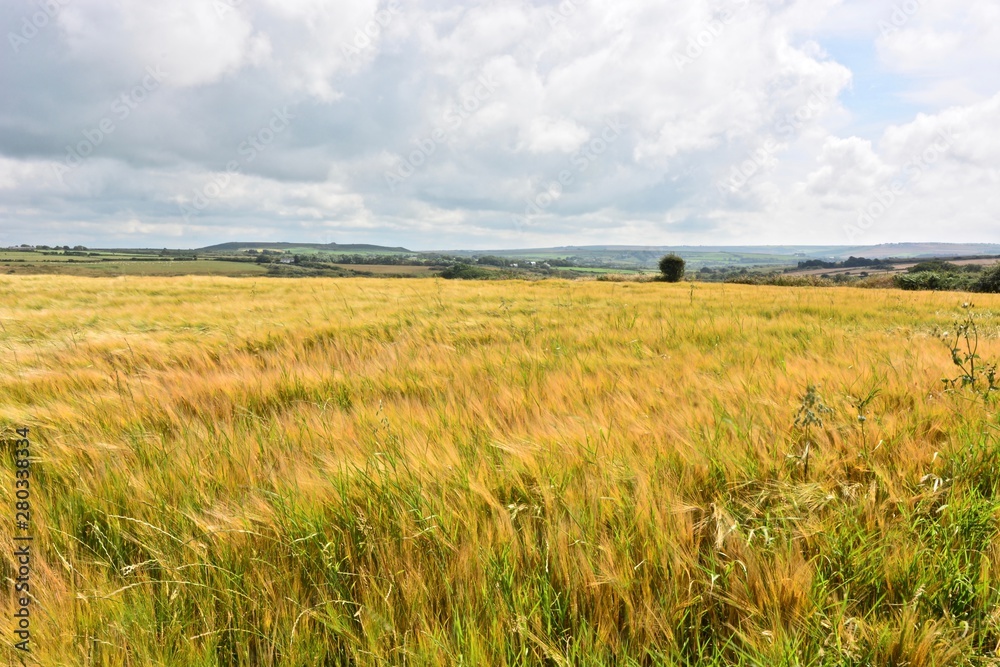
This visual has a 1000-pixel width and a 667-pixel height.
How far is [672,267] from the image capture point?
1924 inches

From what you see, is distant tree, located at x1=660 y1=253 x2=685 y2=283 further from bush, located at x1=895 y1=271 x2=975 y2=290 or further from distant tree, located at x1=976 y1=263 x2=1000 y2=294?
distant tree, located at x1=976 y1=263 x2=1000 y2=294

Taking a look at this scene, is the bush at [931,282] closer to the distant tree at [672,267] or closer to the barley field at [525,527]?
the distant tree at [672,267]

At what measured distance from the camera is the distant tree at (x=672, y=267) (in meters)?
48.2

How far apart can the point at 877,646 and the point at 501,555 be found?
93 cm

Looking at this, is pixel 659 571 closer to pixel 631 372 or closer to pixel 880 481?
pixel 880 481

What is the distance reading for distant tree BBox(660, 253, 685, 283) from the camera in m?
48.2

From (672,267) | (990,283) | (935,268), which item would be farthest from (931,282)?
(935,268)

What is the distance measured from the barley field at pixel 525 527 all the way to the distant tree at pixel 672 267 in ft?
161

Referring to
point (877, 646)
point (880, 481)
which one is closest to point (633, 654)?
point (877, 646)

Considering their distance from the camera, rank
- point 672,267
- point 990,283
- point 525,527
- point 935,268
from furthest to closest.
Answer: point 935,268 < point 672,267 < point 990,283 < point 525,527

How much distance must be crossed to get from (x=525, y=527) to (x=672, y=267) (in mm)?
52090

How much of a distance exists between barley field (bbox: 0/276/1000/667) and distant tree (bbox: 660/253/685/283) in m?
49.0

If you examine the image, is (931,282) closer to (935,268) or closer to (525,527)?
(935,268)

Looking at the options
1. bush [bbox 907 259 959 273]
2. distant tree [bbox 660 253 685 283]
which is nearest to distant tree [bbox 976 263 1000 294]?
bush [bbox 907 259 959 273]
